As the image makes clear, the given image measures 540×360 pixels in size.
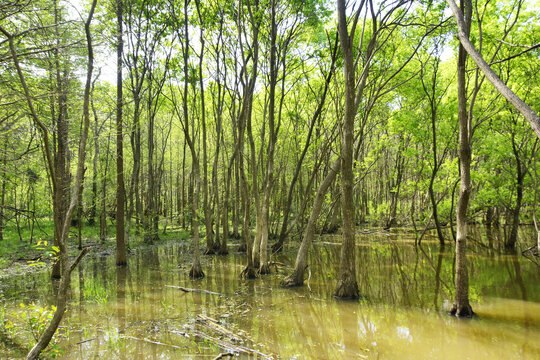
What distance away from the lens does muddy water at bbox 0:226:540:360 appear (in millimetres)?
5301

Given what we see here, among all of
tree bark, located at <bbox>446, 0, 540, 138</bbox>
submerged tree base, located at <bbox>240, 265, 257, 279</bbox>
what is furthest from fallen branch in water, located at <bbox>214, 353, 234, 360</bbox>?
submerged tree base, located at <bbox>240, 265, 257, 279</bbox>

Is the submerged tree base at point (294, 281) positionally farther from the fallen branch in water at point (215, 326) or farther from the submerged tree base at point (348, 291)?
the fallen branch in water at point (215, 326)

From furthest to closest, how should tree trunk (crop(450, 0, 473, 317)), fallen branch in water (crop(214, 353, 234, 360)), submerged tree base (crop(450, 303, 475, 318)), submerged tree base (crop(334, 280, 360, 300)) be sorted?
submerged tree base (crop(334, 280, 360, 300)) < submerged tree base (crop(450, 303, 475, 318)) < tree trunk (crop(450, 0, 473, 317)) < fallen branch in water (crop(214, 353, 234, 360))

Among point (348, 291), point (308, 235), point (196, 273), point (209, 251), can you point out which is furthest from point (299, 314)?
point (209, 251)

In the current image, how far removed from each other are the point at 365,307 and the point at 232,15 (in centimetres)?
1075

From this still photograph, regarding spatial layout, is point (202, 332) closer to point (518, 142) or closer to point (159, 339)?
point (159, 339)

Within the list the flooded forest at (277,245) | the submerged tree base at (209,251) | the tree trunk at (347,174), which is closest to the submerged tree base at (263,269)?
the flooded forest at (277,245)

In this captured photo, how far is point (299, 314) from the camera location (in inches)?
281

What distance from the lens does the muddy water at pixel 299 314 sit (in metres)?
5.30

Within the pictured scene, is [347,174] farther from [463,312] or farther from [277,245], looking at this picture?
[277,245]

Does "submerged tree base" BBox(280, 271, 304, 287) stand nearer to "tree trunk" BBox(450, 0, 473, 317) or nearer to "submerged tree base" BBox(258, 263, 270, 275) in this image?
"submerged tree base" BBox(258, 263, 270, 275)

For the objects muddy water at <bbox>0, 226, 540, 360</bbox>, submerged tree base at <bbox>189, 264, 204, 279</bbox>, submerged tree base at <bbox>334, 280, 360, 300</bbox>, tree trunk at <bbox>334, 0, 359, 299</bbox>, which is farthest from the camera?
submerged tree base at <bbox>189, 264, 204, 279</bbox>

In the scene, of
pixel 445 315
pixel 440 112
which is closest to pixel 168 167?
pixel 440 112

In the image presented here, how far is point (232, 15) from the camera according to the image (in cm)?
1184
